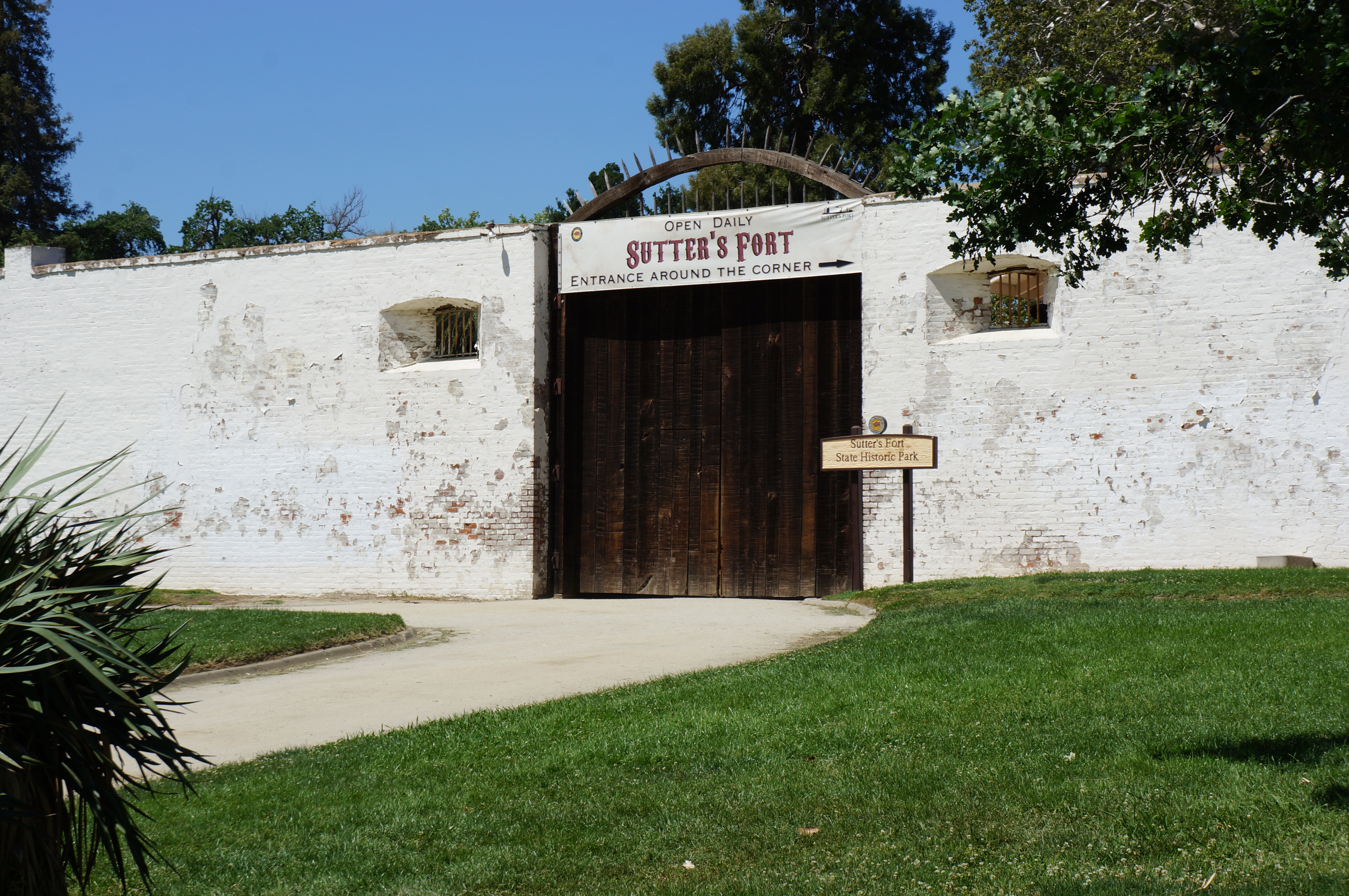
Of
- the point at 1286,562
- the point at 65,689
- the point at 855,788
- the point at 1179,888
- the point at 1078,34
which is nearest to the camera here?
the point at 65,689

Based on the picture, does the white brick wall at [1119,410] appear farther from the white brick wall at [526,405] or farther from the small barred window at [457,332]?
the small barred window at [457,332]

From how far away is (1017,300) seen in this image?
14539 mm

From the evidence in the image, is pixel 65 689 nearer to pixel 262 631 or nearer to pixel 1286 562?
pixel 262 631

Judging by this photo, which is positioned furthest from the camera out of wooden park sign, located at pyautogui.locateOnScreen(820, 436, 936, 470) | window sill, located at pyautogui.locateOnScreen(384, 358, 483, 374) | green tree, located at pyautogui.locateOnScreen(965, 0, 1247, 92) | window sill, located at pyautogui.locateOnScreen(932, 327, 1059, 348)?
green tree, located at pyautogui.locateOnScreen(965, 0, 1247, 92)

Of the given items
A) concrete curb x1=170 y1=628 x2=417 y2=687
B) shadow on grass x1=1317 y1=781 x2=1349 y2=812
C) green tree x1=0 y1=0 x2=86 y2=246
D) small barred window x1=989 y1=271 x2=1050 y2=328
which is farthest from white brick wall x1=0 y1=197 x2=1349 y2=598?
green tree x1=0 y1=0 x2=86 y2=246

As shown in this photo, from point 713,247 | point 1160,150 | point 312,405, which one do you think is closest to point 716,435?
point 713,247

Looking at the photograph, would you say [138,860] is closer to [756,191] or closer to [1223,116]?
[1223,116]

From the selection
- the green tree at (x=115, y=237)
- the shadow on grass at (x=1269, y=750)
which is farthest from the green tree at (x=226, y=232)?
the shadow on grass at (x=1269, y=750)

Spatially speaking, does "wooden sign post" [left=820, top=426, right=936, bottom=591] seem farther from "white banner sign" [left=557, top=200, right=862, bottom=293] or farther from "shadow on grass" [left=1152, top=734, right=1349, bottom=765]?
"shadow on grass" [left=1152, top=734, right=1349, bottom=765]

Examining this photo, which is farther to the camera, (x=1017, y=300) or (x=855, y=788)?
(x=1017, y=300)

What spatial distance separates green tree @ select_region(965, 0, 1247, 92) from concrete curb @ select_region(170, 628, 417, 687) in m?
13.9

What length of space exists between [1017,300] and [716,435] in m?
4.37

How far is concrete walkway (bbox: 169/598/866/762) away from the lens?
284 inches

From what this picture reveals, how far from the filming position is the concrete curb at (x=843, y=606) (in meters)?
12.4
